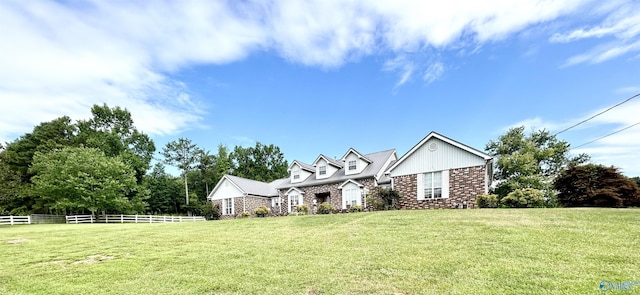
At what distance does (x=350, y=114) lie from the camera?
25344mm

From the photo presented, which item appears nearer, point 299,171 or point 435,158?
point 435,158

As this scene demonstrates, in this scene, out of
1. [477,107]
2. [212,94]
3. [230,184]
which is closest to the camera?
[477,107]

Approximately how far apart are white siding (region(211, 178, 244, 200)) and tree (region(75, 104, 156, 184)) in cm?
1407

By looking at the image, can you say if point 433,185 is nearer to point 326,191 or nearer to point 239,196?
point 326,191

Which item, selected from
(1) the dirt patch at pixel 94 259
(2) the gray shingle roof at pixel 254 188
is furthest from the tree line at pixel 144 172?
(1) the dirt patch at pixel 94 259

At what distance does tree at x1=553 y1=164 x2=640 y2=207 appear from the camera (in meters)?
17.5

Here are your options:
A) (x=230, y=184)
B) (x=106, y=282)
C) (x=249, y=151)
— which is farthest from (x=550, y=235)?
(x=249, y=151)

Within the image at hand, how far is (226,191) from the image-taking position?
1204 inches

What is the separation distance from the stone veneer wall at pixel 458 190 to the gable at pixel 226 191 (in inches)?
692

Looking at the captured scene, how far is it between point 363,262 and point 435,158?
1411 cm

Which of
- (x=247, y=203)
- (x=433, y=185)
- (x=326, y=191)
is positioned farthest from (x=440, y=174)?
(x=247, y=203)

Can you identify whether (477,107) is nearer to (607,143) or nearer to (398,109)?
(398,109)

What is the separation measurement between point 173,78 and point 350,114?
1429cm

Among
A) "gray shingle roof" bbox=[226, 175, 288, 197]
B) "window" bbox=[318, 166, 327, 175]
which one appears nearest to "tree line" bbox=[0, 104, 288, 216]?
"gray shingle roof" bbox=[226, 175, 288, 197]
